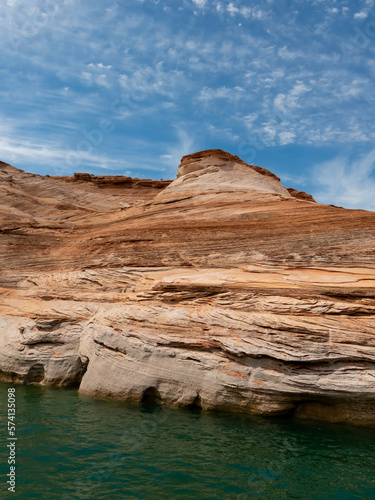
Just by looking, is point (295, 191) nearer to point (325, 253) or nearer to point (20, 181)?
point (325, 253)

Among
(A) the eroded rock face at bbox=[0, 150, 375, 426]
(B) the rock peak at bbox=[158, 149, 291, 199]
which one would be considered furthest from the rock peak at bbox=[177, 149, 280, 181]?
(A) the eroded rock face at bbox=[0, 150, 375, 426]

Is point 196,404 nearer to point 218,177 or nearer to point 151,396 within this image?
point 151,396

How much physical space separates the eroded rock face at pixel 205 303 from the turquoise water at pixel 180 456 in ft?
3.84

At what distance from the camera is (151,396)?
1388 centimetres

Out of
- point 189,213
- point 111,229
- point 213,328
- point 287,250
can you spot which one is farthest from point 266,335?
point 111,229

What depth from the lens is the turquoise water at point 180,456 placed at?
790 centimetres

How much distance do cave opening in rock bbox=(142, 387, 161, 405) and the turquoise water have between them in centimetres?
77

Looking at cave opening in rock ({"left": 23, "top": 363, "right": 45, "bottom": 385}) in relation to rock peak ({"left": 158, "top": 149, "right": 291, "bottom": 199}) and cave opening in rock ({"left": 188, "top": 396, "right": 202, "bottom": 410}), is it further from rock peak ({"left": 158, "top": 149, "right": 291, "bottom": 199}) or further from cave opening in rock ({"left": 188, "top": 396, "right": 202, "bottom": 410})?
rock peak ({"left": 158, "top": 149, "right": 291, "bottom": 199})

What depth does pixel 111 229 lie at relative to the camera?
66.3 ft

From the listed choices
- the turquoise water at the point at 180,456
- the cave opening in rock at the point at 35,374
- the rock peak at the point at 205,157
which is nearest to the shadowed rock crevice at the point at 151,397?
the turquoise water at the point at 180,456

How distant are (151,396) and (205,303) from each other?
3893mm

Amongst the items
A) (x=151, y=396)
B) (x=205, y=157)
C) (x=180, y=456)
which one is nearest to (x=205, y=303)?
(x=151, y=396)

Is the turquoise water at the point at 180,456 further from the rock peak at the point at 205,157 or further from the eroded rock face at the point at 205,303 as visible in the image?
the rock peak at the point at 205,157

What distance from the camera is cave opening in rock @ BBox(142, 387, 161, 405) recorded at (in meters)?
13.6
